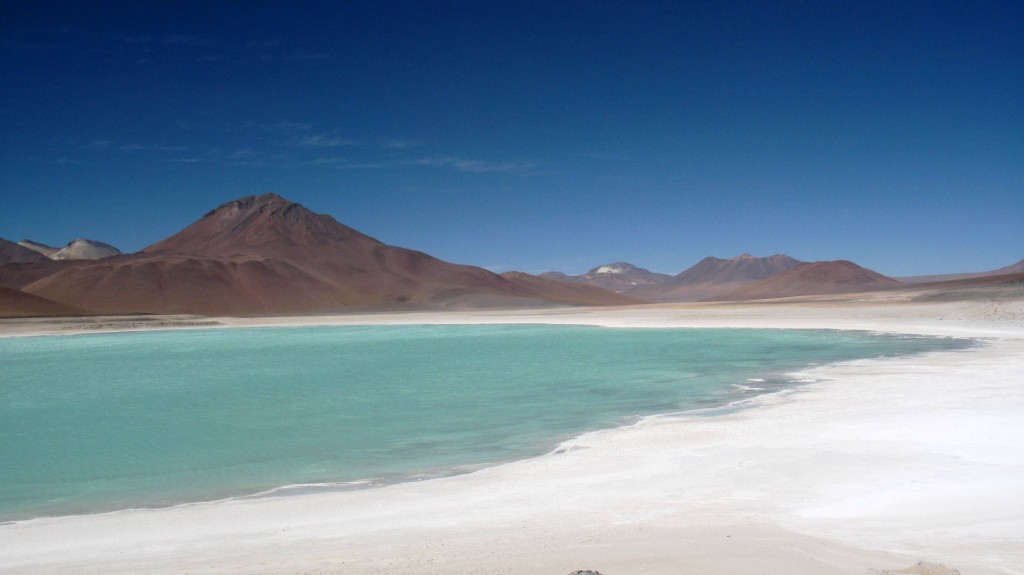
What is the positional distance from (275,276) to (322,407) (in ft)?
349

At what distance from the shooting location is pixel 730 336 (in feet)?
102

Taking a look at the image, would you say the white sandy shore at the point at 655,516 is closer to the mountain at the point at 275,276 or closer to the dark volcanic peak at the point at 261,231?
the mountain at the point at 275,276

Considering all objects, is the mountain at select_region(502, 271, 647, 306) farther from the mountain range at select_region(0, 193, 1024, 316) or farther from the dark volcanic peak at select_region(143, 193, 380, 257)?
the dark volcanic peak at select_region(143, 193, 380, 257)

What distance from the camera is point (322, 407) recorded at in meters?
13.7

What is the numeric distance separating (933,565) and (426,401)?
10.5 m

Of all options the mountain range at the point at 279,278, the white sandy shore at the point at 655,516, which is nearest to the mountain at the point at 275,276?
the mountain range at the point at 279,278

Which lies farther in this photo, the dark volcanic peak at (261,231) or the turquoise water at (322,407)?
the dark volcanic peak at (261,231)

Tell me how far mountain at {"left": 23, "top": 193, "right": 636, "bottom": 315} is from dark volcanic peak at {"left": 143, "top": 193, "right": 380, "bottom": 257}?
24 centimetres

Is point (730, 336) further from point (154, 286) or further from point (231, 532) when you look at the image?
point (154, 286)

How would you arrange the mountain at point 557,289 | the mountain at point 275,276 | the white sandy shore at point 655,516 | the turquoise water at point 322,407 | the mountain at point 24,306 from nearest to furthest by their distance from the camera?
the white sandy shore at point 655,516
the turquoise water at point 322,407
the mountain at point 24,306
the mountain at point 275,276
the mountain at point 557,289

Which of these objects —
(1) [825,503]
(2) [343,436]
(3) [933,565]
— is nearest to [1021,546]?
(3) [933,565]

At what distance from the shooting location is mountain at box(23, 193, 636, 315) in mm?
101562

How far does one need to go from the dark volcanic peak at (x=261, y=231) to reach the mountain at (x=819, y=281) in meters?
86.3

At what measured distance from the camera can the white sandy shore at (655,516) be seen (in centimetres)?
486
